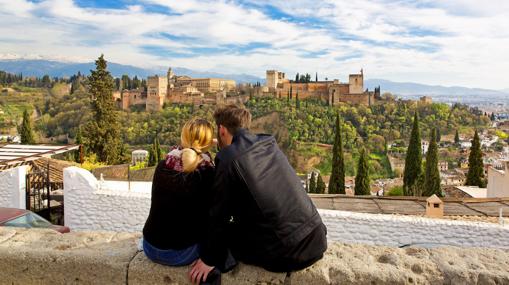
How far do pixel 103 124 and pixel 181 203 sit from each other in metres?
18.5

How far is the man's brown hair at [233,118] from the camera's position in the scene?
7.24 ft

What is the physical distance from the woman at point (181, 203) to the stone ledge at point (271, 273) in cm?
8

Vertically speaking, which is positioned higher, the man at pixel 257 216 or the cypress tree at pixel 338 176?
the man at pixel 257 216

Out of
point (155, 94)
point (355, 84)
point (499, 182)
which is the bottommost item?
point (499, 182)

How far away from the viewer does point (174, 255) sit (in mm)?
2086

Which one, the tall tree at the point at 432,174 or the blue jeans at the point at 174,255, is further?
the tall tree at the point at 432,174

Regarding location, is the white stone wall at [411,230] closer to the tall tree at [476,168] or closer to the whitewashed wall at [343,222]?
the whitewashed wall at [343,222]

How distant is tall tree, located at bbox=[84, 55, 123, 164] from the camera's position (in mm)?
19406

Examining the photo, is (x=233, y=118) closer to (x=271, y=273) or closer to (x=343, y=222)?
(x=271, y=273)

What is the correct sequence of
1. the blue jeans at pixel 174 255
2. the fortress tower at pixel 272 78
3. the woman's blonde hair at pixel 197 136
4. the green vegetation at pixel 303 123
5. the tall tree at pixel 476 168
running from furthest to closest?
the fortress tower at pixel 272 78 < the green vegetation at pixel 303 123 < the tall tree at pixel 476 168 < the woman's blonde hair at pixel 197 136 < the blue jeans at pixel 174 255

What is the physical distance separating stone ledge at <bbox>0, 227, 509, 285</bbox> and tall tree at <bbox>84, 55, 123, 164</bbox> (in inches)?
697

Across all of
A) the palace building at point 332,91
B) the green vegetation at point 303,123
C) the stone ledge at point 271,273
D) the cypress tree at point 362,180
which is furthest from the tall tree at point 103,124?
the palace building at point 332,91

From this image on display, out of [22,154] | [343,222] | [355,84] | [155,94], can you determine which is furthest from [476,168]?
A: [155,94]

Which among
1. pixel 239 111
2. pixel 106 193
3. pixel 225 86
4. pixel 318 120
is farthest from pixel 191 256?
pixel 225 86
